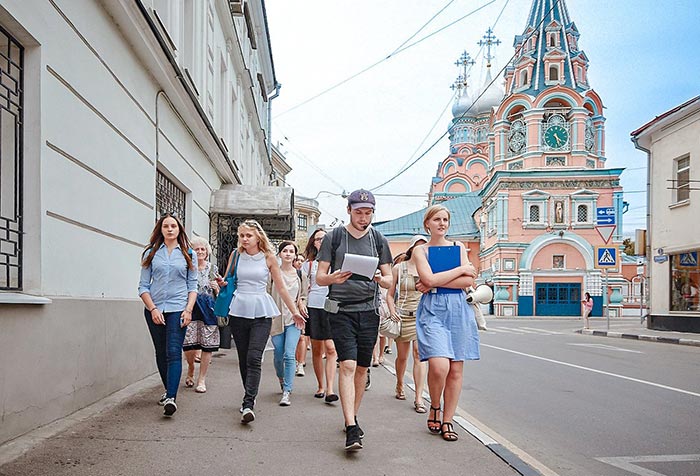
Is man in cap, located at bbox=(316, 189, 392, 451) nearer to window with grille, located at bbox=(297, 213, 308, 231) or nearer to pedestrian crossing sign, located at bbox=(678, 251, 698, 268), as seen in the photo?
pedestrian crossing sign, located at bbox=(678, 251, 698, 268)

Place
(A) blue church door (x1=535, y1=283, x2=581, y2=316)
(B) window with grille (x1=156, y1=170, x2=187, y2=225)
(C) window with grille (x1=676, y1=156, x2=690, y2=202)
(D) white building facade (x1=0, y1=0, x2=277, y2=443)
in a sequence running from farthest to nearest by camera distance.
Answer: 1. (A) blue church door (x1=535, y1=283, x2=581, y2=316)
2. (C) window with grille (x1=676, y1=156, x2=690, y2=202)
3. (B) window with grille (x1=156, y1=170, x2=187, y2=225)
4. (D) white building facade (x1=0, y1=0, x2=277, y2=443)

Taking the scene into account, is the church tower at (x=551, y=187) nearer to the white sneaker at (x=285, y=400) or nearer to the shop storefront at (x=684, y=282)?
the shop storefront at (x=684, y=282)

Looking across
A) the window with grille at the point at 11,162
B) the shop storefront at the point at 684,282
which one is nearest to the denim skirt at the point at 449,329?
the window with grille at the point at 11,162

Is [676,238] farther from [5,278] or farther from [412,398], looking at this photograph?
[5,278]

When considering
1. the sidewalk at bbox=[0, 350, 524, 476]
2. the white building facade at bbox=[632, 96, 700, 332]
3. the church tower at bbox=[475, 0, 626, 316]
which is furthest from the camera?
the church tower at bbox=[475, 0, 626, 316]

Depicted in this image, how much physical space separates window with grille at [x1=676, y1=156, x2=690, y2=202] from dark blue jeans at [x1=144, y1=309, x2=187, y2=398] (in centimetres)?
2131

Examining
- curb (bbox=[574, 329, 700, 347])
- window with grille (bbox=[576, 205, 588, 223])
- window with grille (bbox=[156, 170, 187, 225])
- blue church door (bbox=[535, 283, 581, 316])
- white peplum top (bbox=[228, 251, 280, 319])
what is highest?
window with grille (bbox=[576, 205, 588, 223])

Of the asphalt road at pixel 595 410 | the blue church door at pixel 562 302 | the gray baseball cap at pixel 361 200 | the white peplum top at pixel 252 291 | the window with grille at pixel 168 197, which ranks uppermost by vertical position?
the window with grille at pixel 168 197

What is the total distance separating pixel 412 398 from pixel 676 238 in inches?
760

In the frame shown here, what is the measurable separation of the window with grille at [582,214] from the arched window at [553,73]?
9932 millimetres

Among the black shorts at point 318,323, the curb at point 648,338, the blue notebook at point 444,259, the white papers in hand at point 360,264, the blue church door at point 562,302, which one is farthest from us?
the blue church door at point 562,302

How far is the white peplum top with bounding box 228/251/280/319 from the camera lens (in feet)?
20.0

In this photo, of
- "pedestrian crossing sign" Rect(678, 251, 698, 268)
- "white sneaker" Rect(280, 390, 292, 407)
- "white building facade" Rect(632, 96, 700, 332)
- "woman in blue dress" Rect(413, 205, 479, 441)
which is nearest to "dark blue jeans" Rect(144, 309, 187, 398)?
"white sneaker" Rect(280, 390, 292, 407)

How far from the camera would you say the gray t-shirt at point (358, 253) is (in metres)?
5.22
